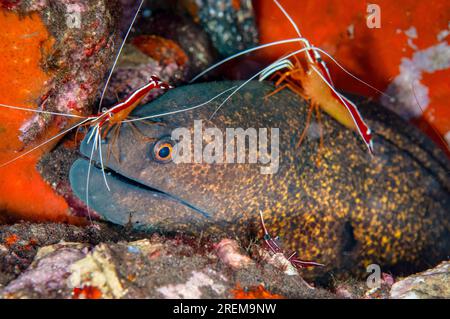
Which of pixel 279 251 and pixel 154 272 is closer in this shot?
pixel 154 272

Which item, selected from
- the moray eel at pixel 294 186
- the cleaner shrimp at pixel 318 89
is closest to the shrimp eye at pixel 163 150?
the moray eel at pixel 294 186

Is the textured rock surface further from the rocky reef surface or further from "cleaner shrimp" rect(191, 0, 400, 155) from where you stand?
"cleaner shrimp" rect(191, 0, 400, 155)

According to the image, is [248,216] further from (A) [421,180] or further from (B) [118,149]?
(A) [421,180]

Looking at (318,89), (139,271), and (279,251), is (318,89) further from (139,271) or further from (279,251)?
(139,271)

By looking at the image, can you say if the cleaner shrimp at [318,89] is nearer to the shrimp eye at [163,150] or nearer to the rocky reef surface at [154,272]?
the shrimp eye at [163,150]

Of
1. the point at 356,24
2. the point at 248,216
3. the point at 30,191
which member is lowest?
the point at 248,216

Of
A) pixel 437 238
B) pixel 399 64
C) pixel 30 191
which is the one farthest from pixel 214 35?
pixel 437 238

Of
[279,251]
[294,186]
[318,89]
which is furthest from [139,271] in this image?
[318,89]
